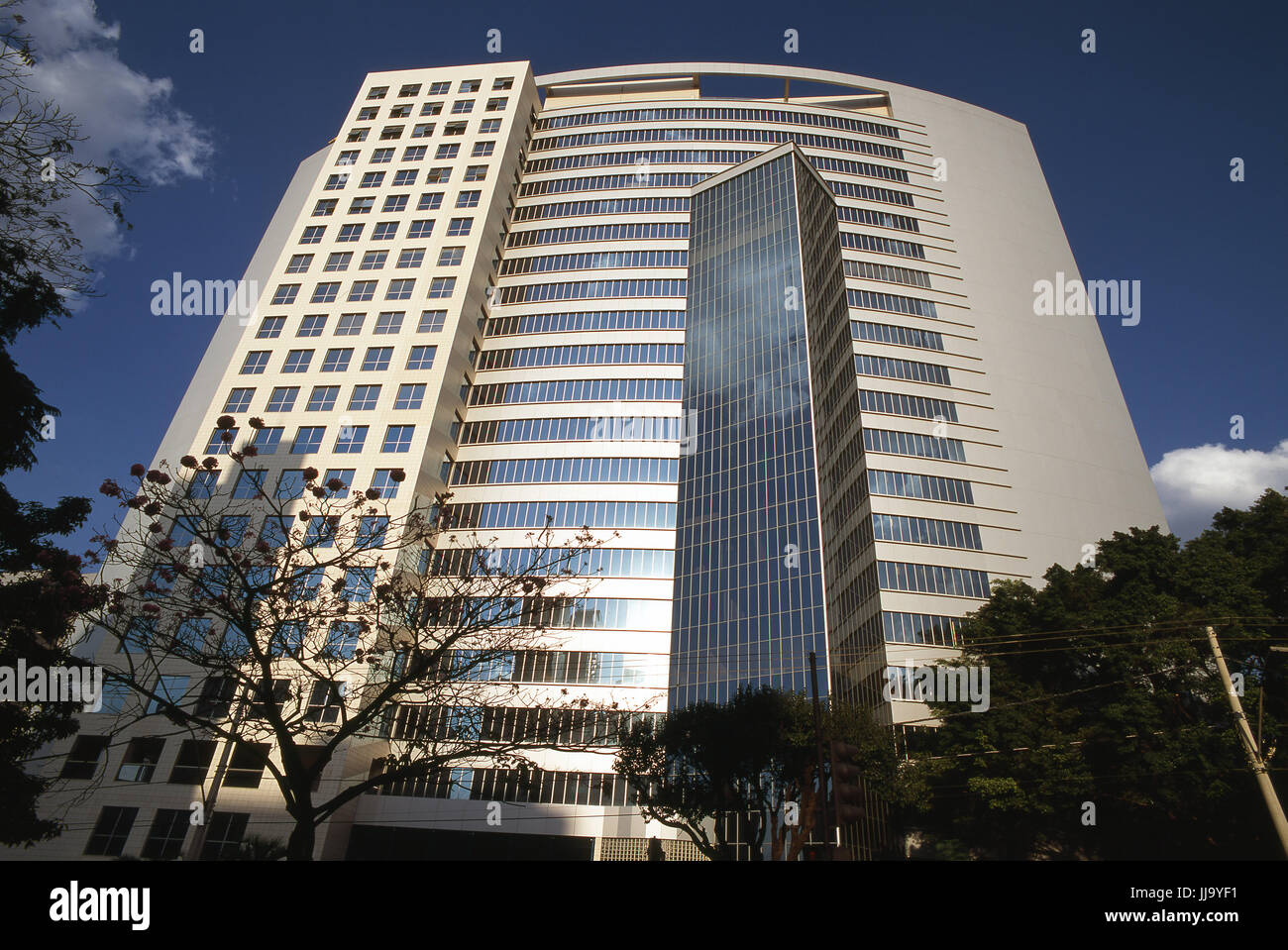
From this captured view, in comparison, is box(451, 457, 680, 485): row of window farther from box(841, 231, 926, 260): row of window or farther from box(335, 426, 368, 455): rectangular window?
box(841, 231, 926, 260): row of window

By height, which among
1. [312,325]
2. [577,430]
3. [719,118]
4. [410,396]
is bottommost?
[410,396]

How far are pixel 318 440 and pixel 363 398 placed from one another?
4141 millimetres

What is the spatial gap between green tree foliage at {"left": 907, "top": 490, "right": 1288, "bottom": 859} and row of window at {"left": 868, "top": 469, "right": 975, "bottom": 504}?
1404 cm

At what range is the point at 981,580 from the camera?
44531 mm

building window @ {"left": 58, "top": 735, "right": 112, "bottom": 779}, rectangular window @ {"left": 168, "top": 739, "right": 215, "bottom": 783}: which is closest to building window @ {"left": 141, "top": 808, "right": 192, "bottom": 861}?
rectangular window @ {"left": 168, "top": 739, "right": 215, "bottom": 783}

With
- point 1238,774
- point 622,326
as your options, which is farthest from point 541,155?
point 1238,774

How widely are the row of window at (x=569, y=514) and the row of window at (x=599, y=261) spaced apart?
22860 mm

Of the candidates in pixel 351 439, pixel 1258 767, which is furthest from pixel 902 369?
pixel 351 439

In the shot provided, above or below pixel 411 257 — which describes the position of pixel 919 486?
below

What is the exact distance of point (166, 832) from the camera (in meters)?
33.8

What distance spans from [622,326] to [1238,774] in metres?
46.2

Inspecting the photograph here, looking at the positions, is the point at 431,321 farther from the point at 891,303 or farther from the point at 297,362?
the point at 891,303

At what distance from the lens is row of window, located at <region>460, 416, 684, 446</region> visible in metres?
52.7
